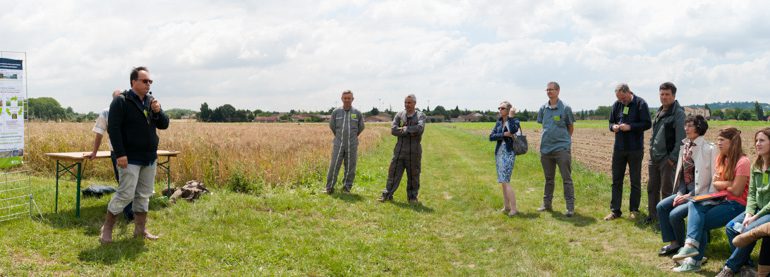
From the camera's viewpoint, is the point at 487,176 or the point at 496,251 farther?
the point at 487,176

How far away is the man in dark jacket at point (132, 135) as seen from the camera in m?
5.11

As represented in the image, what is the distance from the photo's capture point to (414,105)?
850 centimetres

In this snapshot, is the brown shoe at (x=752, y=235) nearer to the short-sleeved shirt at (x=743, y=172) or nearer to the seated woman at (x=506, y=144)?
the short-sleeved shirt at (x=743, y=172)

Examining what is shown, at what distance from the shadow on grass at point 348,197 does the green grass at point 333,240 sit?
0.02 m

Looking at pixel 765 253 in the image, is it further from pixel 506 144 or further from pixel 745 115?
pixel 745 115

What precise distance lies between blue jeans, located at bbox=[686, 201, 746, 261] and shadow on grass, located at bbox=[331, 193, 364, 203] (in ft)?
16.5

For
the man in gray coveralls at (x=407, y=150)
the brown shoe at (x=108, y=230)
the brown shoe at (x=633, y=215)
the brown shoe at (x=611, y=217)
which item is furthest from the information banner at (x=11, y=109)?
the brown shoe at (x=633, y=215)

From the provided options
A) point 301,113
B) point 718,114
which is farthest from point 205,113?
point 718,114

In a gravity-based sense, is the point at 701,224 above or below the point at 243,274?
above

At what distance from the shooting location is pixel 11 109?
6.00 metres

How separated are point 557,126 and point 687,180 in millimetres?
2245

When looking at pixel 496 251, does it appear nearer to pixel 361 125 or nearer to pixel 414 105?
pixel 414 105

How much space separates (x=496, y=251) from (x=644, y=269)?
1.57 meters

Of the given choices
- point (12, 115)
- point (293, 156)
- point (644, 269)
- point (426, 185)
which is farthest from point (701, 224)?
point (293, 156)
